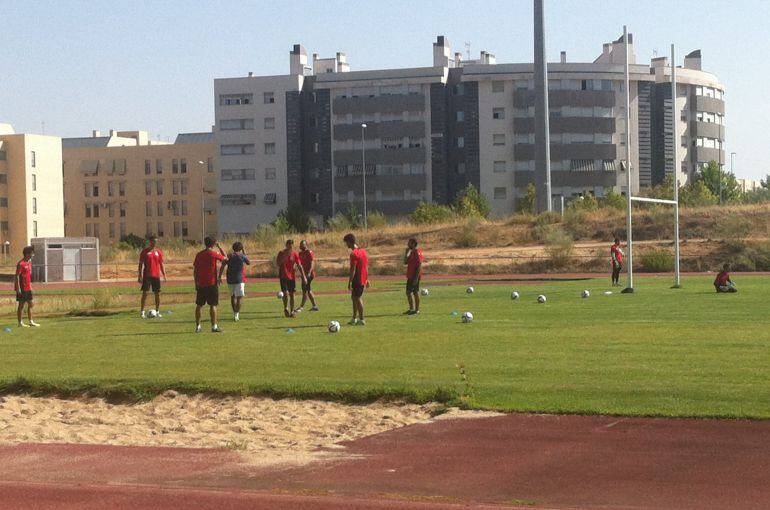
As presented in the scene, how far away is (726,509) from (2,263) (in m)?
82.4

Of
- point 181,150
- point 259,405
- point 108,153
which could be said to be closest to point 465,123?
point 181,150

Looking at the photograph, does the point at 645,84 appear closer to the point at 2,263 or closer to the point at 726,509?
the point at 2,263

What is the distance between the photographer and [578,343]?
20.5 m

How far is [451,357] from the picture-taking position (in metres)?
18.9

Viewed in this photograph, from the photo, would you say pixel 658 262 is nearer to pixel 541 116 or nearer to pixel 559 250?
pixel 559 250

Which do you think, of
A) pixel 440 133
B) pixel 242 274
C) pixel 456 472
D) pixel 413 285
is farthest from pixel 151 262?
pixel 440 133

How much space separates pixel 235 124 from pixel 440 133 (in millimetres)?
22917

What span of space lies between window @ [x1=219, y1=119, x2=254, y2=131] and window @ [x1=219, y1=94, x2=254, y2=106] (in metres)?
1.80

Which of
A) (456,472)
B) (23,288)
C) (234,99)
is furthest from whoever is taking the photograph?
(234,99)

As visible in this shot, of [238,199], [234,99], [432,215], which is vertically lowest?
[432,215]

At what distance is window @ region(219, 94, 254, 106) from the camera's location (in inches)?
4953

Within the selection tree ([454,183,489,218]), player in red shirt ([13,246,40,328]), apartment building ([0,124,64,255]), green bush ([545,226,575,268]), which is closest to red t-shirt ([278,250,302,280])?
player in red shirt ([13,246,40,328])

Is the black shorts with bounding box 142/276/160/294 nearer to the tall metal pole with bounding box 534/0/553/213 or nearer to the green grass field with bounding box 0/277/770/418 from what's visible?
the green grass field with bounding box 0/277/770/418

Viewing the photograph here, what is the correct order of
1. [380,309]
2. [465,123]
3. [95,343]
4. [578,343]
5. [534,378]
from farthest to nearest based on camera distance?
1. [465,123]
2. [380,309]
3. [95,343]
4. [578,343]
5. [534,378]
